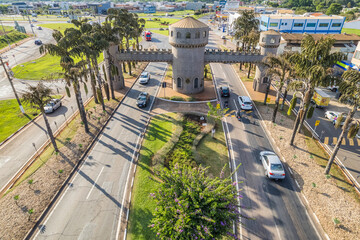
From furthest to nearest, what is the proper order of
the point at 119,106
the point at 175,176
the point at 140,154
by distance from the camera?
the point at 119,106
the point at 140,154
the point at 175,176

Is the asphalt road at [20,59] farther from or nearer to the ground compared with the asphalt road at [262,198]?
farther from the ground

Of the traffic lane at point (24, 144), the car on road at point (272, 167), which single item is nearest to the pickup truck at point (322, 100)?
the car on road at point (272, 167)

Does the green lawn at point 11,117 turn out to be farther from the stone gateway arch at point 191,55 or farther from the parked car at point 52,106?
the stone gateway arch at point 191,55

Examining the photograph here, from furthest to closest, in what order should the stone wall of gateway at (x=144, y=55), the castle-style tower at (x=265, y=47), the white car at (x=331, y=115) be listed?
the stone wall of gateway at (x=144, y=55)
the castle-style tower at (x=265, y=47)
the white car at (x=331, y=115)

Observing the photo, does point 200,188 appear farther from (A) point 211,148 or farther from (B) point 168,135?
(B) point 168,135

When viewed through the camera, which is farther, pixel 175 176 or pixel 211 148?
pixel 211 148

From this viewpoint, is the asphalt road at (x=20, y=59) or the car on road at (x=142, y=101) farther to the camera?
the asphalt road at (x=20, y=59)

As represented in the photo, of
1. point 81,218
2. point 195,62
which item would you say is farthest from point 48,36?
point 81,218
